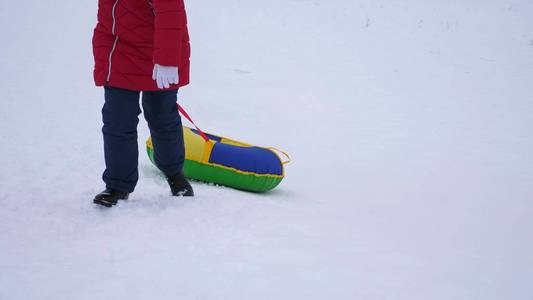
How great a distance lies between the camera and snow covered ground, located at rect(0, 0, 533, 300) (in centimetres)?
160

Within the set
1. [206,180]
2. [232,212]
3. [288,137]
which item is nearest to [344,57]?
[288,137]

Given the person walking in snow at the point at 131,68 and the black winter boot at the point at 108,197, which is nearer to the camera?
the person walking in snow at the point at 131,68

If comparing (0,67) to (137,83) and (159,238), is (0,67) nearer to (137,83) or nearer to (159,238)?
(137,83)

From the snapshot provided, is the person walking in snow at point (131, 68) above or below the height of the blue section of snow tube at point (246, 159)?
above

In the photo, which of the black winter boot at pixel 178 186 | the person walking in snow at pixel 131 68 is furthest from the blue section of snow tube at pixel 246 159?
the person walking in snow at pixel 131 68

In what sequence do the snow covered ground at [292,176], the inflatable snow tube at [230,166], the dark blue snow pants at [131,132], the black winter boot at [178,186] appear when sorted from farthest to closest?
1. the inflatable snow tube at [230,166]
2. the black winter boot at [178,186]
3. the dark blue snow pants at [131,132]
4. the snow covered ground at [292,176]

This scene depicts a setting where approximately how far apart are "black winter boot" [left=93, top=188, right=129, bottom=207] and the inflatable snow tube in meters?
0.66

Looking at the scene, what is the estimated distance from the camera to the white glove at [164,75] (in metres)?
1.92

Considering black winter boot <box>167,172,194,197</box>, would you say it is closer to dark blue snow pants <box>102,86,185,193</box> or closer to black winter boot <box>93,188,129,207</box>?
dark blue snow pants <box>102,86,185,193</box>

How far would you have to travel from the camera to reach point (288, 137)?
435 centimetres

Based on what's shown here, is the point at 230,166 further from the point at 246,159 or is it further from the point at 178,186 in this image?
the point at 178,186

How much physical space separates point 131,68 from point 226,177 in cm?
95

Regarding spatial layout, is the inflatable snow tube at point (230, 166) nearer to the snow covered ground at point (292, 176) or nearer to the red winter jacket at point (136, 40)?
the snow covered ground at point (292, 176)

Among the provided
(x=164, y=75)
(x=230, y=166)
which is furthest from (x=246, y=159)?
(x=164, y=75)
